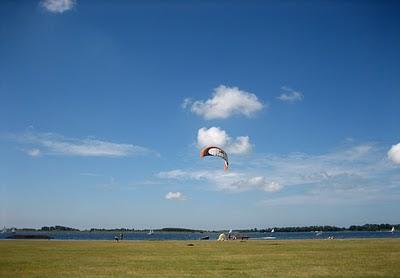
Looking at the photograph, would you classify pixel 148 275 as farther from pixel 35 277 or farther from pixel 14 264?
pixel 14 264

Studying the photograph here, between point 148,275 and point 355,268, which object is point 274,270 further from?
point 148,275

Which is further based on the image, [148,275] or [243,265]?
[243,265]

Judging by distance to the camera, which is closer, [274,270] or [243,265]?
[274,270]

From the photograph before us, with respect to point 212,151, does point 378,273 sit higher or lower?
lower

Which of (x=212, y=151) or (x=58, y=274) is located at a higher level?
(x=212, y=151)

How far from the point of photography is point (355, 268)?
75.3ft

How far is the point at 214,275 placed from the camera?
69.4ft

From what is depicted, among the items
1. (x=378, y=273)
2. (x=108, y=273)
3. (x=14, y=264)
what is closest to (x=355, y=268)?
(x=378, y=273)

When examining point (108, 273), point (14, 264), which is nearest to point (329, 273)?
point (108, 273)

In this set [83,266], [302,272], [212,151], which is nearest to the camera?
[302,272]

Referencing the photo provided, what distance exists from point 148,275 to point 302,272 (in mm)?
7555

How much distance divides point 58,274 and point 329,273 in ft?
43.3

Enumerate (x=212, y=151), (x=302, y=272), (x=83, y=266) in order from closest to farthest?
(x=302, y=272) < (x=83, y=266) < (x=212, y=151)

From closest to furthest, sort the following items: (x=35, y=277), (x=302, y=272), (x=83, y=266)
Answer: (x=35, y=277) < (x=302, y=272) < (x=83, y=266)
